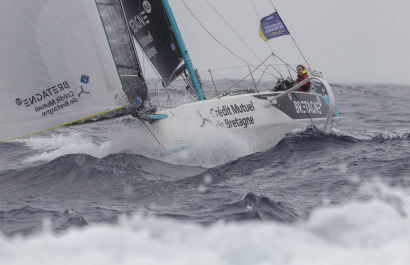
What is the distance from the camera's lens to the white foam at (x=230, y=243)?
12.5ft

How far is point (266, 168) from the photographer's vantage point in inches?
300

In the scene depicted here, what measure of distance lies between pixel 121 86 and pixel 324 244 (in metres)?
5.29

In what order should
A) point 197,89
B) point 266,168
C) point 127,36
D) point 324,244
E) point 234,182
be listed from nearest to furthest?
1. point 324,244
2. point 234,182
3. point 266,168
4. point 127,36
5. point 197,89

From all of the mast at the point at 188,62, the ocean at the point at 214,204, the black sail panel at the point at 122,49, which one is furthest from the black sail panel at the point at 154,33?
the ocean at the point at 214,204

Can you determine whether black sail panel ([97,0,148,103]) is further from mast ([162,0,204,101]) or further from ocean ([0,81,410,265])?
mast ([162,0,204,101])

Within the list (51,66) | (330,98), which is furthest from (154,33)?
(330,98)

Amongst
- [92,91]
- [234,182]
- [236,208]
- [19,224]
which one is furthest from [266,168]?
[19,224]

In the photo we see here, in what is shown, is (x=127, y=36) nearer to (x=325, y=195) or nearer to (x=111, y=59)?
(x=111, y=59)

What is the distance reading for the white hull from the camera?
8797mm

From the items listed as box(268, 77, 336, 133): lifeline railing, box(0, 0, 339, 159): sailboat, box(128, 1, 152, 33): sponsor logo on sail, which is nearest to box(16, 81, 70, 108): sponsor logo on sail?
box(0, 0, 339, 159): sailboat

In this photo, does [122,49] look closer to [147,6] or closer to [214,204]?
[147,6]

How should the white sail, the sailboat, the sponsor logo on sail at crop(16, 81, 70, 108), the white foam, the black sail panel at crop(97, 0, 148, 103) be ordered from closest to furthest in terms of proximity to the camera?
the white foam
the white sail
the sailboat
the sponsor logo on sail at crop(16, 81, 70, 108)
the black sail panel at crop(97, 0, 148, 103)

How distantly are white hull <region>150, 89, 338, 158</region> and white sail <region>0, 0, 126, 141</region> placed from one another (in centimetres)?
110

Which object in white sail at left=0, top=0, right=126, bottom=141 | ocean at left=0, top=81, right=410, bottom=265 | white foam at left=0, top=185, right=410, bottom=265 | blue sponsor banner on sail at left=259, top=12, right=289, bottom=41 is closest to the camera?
Result: white foam at left=0, top=185, right=410, bottom=265
